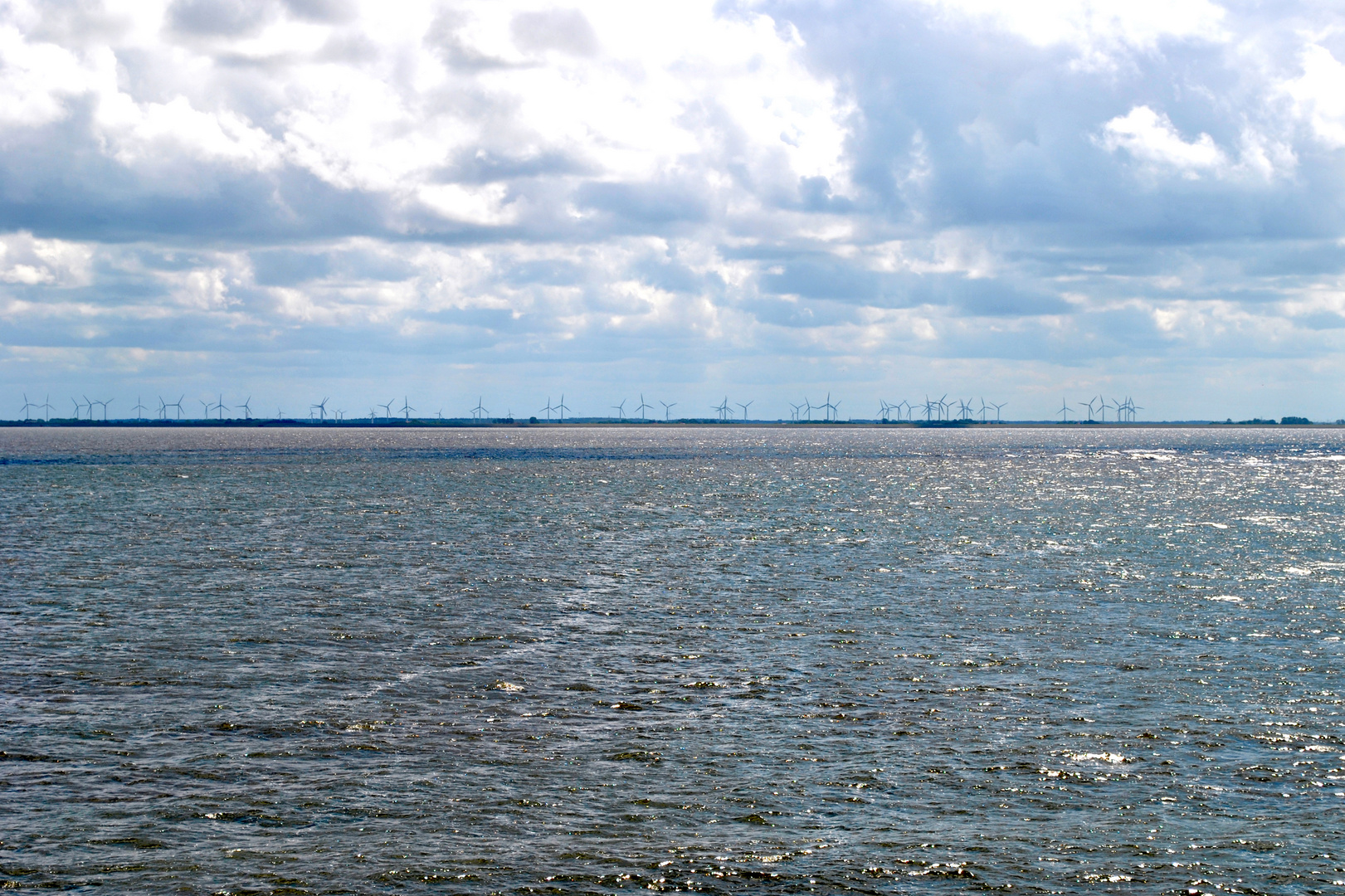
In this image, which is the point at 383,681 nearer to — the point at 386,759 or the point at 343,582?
the point at 386,759

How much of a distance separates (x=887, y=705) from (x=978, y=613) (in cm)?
1744

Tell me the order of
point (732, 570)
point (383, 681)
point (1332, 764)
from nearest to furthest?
point (1332, 764), point (383, 681), point (732, 570)

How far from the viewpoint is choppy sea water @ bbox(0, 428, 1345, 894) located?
21.8 metres

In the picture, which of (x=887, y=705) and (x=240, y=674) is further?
(x=240, y=674)

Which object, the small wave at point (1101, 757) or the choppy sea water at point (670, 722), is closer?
the choppy sea water at point (670, 722)

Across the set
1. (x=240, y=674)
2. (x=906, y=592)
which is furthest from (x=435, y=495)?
(x=240, y=674)

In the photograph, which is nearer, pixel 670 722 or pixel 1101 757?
pixel 1101 757

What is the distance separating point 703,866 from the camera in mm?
21312

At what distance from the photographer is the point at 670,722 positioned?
31.3 m

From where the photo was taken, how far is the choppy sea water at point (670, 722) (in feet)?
71.4

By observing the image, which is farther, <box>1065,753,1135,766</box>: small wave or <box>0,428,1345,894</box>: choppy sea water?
<box>1065,753,1135,766</box>: small wave

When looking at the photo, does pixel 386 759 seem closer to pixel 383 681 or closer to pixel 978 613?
pixel 383 681

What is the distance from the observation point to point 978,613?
49.3 metres

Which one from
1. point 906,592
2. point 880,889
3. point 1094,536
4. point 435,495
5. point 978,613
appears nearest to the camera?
point 880,889
